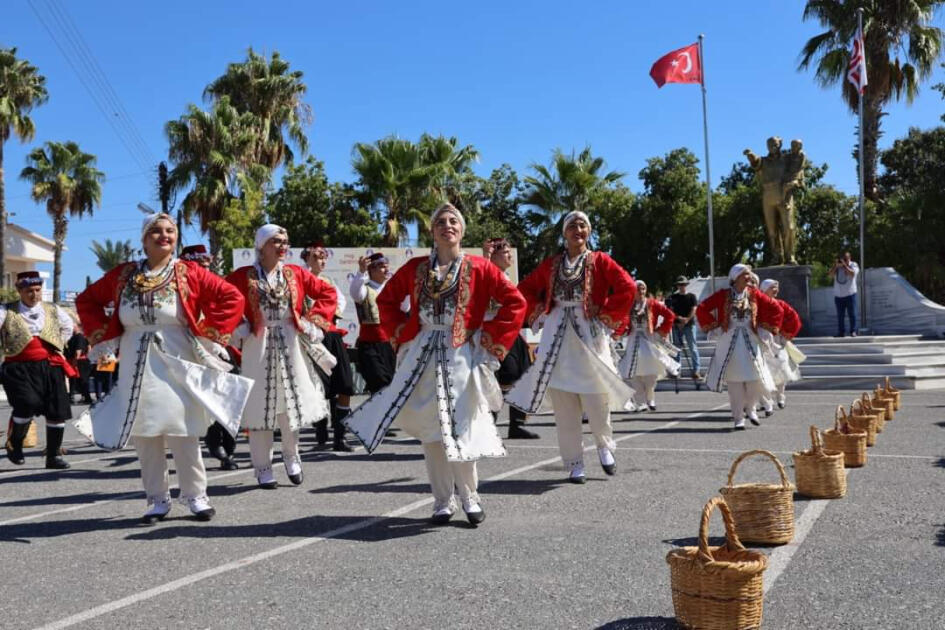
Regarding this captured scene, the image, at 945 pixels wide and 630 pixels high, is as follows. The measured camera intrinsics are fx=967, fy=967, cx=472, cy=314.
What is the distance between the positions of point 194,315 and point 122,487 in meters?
2.54

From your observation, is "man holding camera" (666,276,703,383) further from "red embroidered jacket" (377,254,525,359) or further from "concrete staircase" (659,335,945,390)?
"red embroidered jacket" (377,254,525,359)

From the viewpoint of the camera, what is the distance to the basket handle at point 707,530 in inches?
150

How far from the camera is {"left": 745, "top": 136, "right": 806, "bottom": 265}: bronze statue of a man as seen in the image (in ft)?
72.1

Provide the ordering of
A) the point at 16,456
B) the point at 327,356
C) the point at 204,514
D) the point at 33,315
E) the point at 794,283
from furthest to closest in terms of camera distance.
A: the point at 794,283
the point at 16,456
the point at 33,315
the point at 327,356
the point at 204,514

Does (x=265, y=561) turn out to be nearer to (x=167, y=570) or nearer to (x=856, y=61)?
(x=167, y=570)

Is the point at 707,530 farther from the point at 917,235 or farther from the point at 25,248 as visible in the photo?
the point at 25,248

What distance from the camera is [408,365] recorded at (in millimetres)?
6113

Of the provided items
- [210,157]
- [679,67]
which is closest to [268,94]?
[210,157]

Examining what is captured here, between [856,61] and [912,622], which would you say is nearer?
[912,622]

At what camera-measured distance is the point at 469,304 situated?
20.2ft

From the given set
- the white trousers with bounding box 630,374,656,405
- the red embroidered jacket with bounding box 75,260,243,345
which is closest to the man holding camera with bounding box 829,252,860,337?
the white trousers with bounding box 630,374,656,405

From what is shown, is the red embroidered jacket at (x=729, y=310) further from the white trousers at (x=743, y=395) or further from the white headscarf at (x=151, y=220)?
the white headscarf at (x=151, y=220)

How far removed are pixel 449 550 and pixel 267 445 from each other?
2819 millimetres

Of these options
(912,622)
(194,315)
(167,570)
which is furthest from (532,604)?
(194,315)
